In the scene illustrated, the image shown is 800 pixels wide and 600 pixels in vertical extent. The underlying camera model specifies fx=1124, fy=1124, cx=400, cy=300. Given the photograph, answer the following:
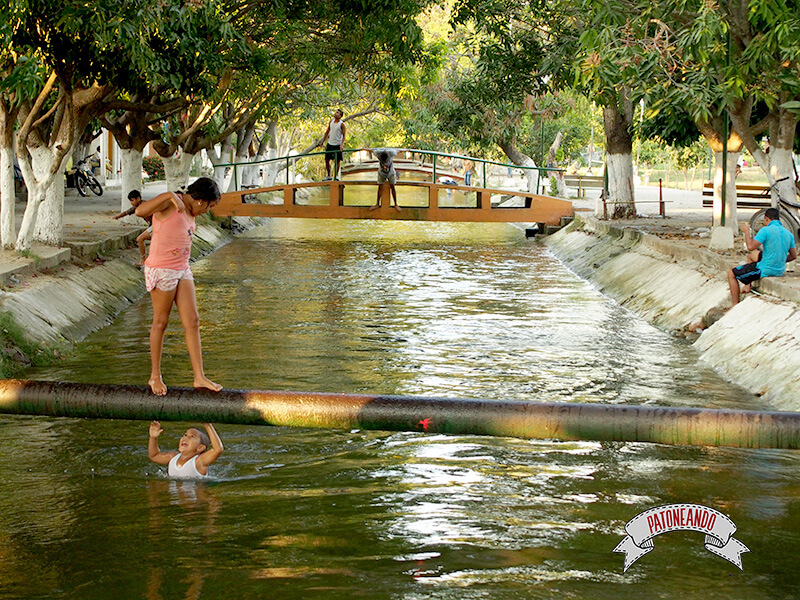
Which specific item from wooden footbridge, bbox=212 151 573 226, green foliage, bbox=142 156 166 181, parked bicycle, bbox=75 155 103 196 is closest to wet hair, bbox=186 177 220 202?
wooden footbridge, bbox=212 151 573 226

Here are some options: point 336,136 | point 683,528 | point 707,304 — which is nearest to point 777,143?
point 707,304

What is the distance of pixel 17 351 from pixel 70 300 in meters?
3.05

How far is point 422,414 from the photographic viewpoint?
5.35 meters

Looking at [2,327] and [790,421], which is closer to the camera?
[790,421]

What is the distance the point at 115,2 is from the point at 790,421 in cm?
1073

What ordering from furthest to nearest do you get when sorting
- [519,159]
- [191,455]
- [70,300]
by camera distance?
1. [519,159]
2. [70,300]
3. [191,455]

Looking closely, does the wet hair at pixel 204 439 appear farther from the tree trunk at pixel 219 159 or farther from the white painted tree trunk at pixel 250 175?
the white painted tree trunk at pixel 250 175

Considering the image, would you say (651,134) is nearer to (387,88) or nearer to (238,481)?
(387,88)

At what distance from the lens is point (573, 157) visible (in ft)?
199

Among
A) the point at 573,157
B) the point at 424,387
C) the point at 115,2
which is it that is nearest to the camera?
the point at 424,387

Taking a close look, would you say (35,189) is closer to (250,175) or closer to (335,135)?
(335,135)

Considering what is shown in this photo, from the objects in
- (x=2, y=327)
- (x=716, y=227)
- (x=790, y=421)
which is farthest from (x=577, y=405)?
(x=716, y=227)

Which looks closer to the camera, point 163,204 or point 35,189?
point 163,204

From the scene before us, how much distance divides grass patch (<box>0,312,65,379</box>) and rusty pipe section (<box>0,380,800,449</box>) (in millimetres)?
6170
